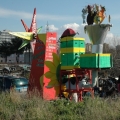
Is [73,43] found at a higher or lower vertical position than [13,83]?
higher

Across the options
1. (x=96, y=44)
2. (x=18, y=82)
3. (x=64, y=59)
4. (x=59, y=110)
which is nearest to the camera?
(x=59, y=110)

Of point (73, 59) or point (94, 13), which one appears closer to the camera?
point (73, 59)

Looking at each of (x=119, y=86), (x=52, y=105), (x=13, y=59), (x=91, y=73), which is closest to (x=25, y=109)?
(x=52, y=105)

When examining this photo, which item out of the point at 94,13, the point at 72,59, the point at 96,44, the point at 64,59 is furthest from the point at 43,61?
the point at 94,13

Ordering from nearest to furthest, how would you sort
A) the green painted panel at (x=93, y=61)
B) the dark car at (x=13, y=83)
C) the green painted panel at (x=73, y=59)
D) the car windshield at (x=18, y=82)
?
the green painted panel at (x=93, y=61)
the green painted panel at (x=73, y=59)
the dark car at (x=13, y=83)
the car windshield at (x=18, y=82)

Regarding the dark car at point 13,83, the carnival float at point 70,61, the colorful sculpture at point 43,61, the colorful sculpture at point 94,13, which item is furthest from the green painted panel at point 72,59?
the dark car at point 13,83

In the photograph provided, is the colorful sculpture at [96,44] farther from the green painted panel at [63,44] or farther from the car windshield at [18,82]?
the car windshield at [18,82]

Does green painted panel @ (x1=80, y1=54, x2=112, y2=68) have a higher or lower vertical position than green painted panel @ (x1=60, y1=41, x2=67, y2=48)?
lower

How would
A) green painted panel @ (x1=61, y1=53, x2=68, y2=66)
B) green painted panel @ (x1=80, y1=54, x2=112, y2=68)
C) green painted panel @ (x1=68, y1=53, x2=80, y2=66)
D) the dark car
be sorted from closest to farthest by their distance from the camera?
green painted panel @ (x1=80, y1=54, x2=112, y2=68) → green painted panel @ (x1=68, y1=53, x2=80, y2=66) → green painted panel @ (x1=61, y1=53, x2=68, y2=66) → the dark car

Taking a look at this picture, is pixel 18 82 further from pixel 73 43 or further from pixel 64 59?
pixel 73 43

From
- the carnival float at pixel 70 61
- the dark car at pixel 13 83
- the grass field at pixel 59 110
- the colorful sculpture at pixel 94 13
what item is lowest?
the grass field at pixel 59 110

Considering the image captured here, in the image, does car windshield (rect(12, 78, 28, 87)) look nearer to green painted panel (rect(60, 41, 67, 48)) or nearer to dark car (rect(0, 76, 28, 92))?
dark car (rect(0, 76, 28, 92))

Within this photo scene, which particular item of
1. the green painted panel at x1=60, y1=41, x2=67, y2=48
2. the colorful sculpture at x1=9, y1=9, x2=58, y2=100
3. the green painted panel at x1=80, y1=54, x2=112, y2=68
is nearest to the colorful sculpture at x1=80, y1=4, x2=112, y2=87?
the green painted panel at x1=80, y1=54, x2=112, y2=68

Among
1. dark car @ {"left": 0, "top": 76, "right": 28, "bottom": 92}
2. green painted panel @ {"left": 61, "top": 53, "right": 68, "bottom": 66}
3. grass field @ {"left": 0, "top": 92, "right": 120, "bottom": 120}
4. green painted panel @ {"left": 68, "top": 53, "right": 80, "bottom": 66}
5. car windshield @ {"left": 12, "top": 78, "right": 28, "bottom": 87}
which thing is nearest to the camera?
grass field @ {"left": 0, "top": 92, "right": 120, "bottom": 120}
